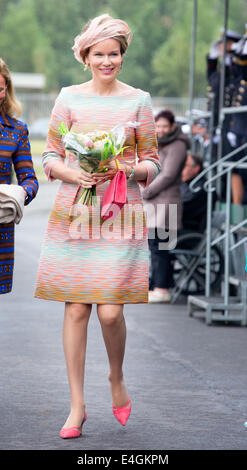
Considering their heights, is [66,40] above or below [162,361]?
above

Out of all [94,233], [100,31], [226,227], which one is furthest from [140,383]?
[226,227]

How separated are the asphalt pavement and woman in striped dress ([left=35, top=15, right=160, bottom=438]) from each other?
1.08 ft

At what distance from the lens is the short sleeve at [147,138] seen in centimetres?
568

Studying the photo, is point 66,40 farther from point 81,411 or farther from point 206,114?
point 81,411

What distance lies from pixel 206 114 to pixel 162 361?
6.74 meters

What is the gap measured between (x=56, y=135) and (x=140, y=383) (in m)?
2.07

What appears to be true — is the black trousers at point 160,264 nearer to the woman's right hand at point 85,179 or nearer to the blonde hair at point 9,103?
the blonde hair at point 9,103

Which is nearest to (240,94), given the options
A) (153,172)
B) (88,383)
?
(88,383)

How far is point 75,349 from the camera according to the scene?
566 cm

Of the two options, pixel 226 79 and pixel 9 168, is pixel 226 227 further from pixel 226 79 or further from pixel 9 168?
pixel 9 168

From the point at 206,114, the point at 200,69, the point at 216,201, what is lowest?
the point at 216,201

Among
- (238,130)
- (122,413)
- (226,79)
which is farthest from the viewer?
(226,79)

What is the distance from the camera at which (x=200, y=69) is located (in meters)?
72.2

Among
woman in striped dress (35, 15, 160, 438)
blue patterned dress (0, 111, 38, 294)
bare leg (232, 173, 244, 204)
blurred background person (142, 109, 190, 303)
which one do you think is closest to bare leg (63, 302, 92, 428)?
woman in striped dress (35, 15, 160, 438)
